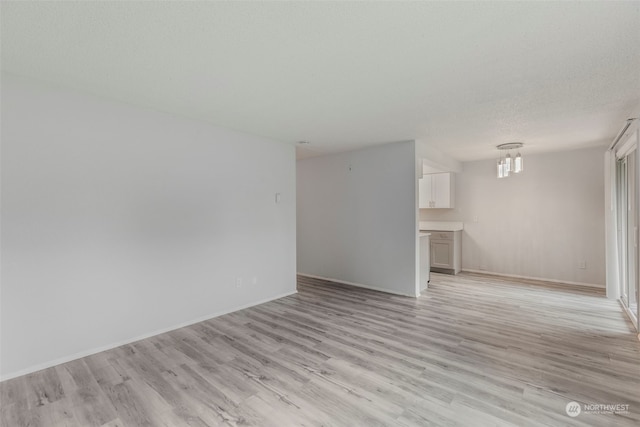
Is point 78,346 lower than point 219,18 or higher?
lower

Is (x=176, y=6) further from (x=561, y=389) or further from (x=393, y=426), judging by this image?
(x=561, y=389)

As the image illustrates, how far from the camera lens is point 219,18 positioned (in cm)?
167

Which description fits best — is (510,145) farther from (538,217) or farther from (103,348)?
(103,348)

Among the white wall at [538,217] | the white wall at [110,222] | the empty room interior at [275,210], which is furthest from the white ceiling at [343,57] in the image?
the white wall at [538,217]

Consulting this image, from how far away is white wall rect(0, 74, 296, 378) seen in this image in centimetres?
238

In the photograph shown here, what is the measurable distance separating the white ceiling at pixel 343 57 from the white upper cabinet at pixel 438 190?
2.93m

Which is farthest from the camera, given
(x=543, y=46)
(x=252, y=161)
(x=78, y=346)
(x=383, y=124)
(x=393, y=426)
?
(x=252, y=161)

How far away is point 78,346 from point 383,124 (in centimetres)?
394

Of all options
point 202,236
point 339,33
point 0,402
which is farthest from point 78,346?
point 339,33

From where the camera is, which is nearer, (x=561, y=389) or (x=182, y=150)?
(x=561, y=389)

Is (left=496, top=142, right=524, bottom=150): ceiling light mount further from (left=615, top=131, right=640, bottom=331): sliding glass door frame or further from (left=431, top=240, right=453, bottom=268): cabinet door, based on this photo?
(left=431, top=240, right=453, bottom=268): cabinet door

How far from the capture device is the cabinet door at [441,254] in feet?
20.2

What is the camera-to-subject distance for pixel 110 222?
9.32 feet

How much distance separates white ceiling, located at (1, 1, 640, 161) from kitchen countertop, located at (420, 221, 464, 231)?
3.19 metres
